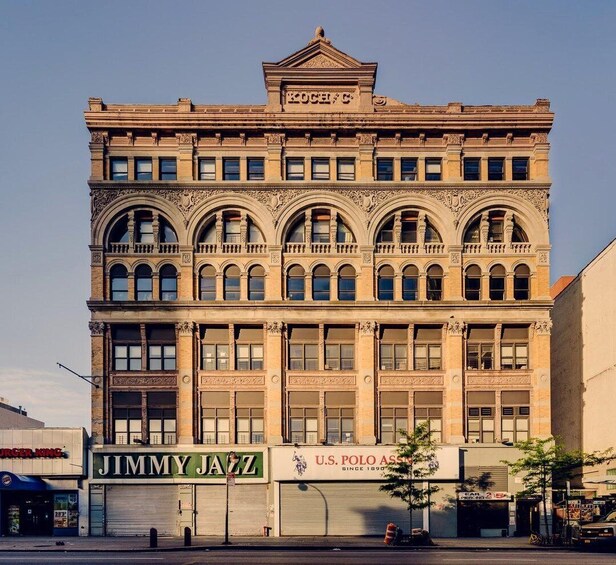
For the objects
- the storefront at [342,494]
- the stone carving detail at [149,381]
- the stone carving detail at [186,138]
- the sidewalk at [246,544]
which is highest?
the stone carving detail at [186,138]

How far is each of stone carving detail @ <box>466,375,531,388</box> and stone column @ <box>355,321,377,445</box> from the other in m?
6.09

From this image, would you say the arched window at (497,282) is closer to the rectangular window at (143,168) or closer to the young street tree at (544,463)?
the young street tree at (544,463)

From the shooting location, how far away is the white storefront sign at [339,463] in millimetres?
53062

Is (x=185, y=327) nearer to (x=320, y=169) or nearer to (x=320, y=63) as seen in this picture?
(x=320, y=169)

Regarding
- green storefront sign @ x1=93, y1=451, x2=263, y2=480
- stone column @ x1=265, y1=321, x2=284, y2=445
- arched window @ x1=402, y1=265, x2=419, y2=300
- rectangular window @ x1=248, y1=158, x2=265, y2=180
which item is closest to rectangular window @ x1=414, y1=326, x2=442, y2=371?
arched window @ x1=402, y1=265, x2=419, y2=300

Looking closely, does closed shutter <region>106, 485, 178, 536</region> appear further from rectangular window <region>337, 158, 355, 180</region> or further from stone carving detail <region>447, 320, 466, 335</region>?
rectangular window <region>337, 158, 355, 180</region>

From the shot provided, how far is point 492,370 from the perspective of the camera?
55.2 metres

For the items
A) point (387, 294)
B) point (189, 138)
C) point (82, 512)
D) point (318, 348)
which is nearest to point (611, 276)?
point (387, 294)

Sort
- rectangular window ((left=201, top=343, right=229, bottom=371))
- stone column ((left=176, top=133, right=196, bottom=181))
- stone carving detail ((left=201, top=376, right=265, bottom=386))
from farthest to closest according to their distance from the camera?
1. stone column ((left=176, top=133, right=196, bottom=181))
2. rectangular window ((left=201, top=343, right=229, bottom=371))
3. stone carving detail ((left=201, top=376, right=265, bottom=386))

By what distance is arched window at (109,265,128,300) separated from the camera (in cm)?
5550

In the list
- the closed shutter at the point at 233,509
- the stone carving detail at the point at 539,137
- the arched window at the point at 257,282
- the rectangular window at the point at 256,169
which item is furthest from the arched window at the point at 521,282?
the closed shutter at the point at 233,509

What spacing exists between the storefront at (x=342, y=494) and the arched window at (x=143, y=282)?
1248 cm

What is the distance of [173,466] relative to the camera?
5362 centimetres

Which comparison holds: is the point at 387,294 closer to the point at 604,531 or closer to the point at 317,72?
the point at 317,72
